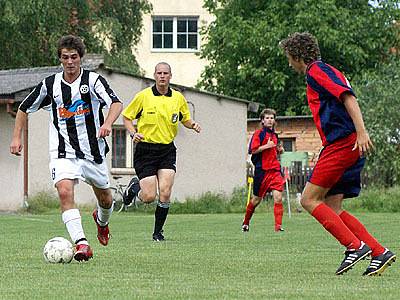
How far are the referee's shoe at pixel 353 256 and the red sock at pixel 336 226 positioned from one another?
0.17 feet

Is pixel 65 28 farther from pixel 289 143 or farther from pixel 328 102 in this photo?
pixel 328 102

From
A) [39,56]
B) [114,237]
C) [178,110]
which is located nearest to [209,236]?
[114,237]

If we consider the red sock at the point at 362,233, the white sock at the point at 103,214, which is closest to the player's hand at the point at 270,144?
the white sock at the point at 103,214

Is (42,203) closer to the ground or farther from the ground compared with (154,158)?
closer to the ground

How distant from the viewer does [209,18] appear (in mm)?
66312

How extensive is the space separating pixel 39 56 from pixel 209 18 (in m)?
22.6

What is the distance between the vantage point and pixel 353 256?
33.1 feet

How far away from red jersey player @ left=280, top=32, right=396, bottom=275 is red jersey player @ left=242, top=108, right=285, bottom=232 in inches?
355

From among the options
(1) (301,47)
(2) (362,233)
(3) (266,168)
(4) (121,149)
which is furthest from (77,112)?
(4) (121,149)

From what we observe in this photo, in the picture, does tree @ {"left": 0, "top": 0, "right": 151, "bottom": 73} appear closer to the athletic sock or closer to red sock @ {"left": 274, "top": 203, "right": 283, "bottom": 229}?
red sock @ {"left": 274, "top": 203, "right": 283, "bottom": 229}

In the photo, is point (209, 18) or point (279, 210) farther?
point (209, 18)

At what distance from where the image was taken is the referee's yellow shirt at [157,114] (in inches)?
622

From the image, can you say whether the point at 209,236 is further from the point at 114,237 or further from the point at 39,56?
the point at 39,56

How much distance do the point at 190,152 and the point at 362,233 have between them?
26.2 m
